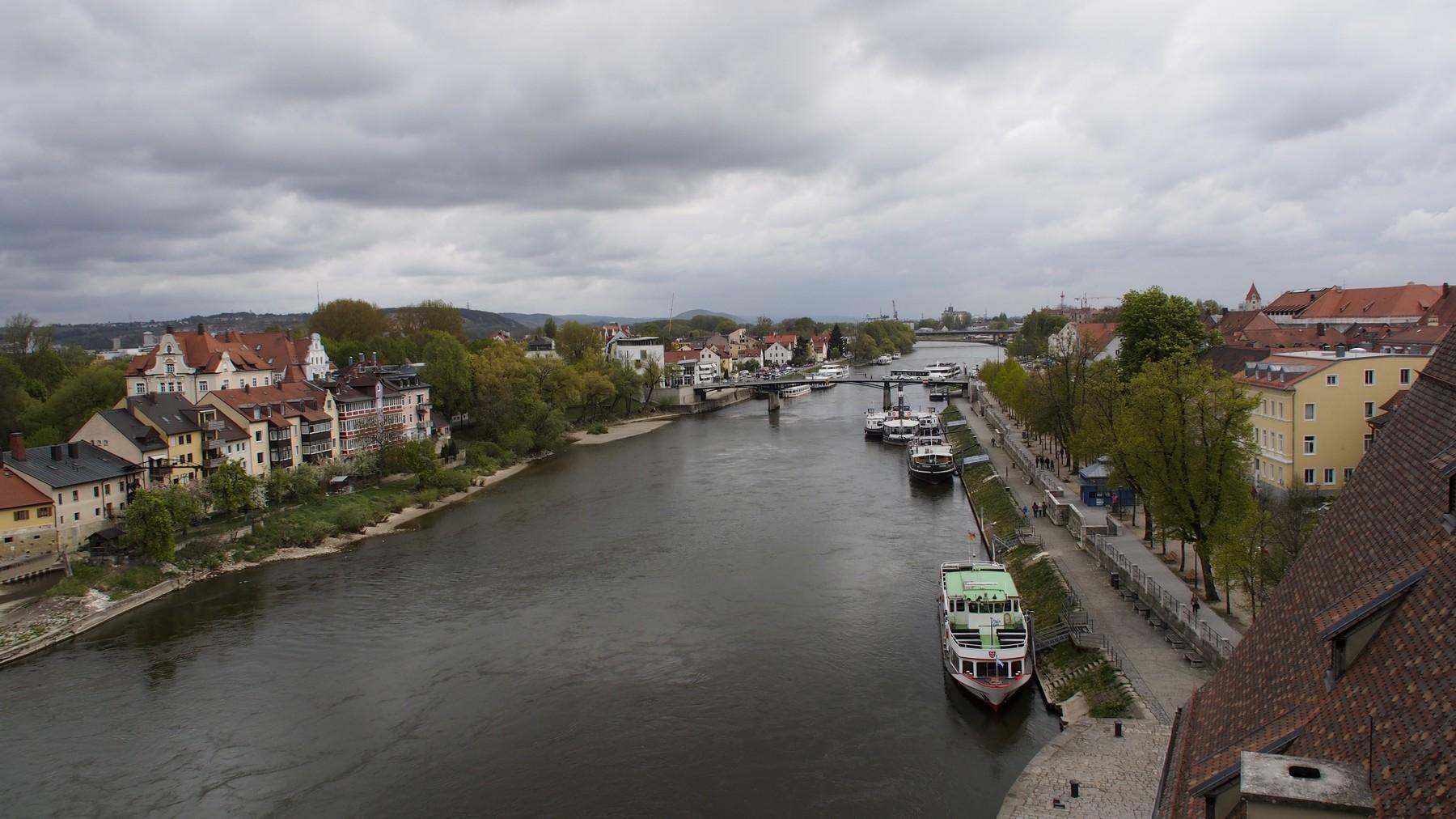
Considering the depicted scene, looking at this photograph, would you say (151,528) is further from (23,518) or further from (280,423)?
(280,423)

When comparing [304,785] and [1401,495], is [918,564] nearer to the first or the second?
[304,785]

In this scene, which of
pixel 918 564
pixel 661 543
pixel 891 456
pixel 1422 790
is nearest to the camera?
pixel 1422 790

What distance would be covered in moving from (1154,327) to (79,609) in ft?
121

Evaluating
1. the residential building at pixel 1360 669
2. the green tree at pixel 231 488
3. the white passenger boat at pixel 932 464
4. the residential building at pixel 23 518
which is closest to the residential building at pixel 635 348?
the white passenger boat at pixel 932 464

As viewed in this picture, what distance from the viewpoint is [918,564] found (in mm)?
24703

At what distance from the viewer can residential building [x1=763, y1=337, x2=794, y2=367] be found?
385 ft

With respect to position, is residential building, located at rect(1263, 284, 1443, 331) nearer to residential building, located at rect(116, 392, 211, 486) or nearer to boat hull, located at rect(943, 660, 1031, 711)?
boat hull, located at rect(943, 660, 1031, 711)

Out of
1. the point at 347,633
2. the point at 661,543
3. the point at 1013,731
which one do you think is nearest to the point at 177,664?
the point at 347,633

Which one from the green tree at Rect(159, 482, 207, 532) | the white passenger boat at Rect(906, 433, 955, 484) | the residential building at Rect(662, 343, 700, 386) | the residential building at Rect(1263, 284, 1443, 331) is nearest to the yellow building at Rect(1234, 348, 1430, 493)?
the white passenger boat at Rect(906, 433, 955, 484)

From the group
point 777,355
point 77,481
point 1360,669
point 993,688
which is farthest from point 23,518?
point 777,355

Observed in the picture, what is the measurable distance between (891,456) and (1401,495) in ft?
132

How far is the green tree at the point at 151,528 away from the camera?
25.7 m

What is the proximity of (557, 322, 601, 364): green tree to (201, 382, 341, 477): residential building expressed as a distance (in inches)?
1348

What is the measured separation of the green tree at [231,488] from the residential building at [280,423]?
9.91 feet
